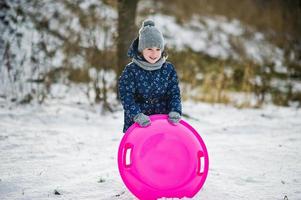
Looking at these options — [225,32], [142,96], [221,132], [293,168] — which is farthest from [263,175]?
[225,32]

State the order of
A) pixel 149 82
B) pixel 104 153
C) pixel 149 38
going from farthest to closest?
1. pixel 104 153
2. pixel 149 82
3. pixel 149 38

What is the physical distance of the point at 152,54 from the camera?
2629mm

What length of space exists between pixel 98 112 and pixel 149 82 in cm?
305

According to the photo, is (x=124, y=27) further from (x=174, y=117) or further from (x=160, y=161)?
(x=160, y=161)

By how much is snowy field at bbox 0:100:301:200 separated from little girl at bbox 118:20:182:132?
0.65m

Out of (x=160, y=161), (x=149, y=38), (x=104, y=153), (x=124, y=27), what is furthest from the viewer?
(x=124, y=27)

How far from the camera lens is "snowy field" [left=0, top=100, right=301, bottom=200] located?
2816 mm

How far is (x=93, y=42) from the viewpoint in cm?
555

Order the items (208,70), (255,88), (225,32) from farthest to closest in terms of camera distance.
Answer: (225,32), (208,70), (255,88)

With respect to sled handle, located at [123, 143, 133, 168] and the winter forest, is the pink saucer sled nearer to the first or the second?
sled handle, located at [123, 143, 133, 168]

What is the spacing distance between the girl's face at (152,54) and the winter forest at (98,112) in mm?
990

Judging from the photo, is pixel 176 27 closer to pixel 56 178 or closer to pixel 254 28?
pixel 254 28

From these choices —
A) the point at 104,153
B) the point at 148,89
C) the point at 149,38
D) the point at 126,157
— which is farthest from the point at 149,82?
the point at 104,153

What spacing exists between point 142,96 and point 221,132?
95.4 inches
